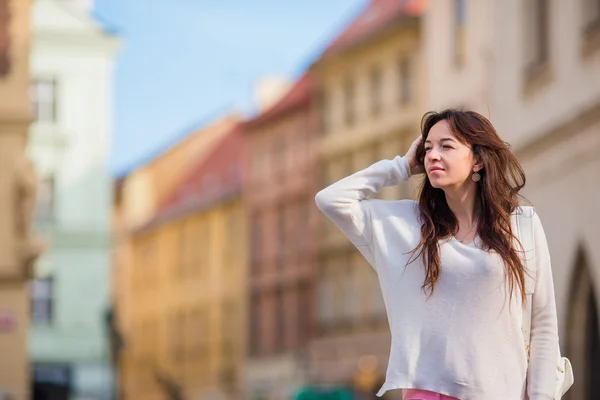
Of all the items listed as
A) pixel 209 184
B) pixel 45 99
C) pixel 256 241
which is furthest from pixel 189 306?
pixel 45 99

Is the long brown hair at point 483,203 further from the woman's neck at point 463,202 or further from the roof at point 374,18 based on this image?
the roof at point 374,18

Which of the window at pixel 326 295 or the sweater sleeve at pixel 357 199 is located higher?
the window at pixel 326 295

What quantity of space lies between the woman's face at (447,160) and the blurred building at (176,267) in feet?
213

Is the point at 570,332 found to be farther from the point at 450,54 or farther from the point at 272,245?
the point at 272,245

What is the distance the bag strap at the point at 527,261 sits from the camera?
419 cm

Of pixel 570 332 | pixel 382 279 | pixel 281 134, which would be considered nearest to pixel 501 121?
pixel 570 332

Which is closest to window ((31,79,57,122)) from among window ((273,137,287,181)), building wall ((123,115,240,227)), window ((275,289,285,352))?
window ((273,137,287,181))

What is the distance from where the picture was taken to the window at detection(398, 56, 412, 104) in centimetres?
5384

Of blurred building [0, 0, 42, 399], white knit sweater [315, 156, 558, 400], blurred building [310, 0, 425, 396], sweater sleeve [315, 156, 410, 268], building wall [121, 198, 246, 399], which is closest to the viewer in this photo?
white knit sweater [315, 156, 558, 400]

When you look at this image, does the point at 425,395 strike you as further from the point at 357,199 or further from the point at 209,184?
the point at 209,184

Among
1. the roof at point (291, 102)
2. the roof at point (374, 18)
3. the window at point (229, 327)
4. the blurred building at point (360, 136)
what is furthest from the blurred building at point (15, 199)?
the window at point (229, 327)

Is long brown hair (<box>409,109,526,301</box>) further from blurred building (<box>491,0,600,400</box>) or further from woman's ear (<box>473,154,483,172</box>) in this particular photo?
blurred building (<box>491,0,600,400</box>)

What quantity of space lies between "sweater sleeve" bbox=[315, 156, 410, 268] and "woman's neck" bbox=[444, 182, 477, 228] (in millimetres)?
228

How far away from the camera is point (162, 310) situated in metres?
81.4
